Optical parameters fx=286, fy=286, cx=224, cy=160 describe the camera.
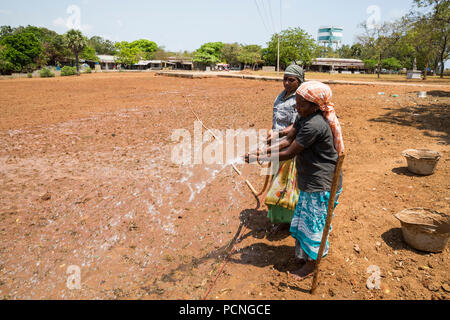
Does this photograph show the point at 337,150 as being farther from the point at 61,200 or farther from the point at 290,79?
the point at 61,200

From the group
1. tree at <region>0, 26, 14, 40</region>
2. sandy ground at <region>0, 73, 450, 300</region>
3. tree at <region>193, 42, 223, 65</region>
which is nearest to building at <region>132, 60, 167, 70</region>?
tree at <region>193, 42, 223, 65</region>

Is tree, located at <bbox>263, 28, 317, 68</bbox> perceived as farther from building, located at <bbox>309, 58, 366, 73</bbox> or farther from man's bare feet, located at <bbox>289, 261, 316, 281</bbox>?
man's bare feet, located at <bbox>289, 261, 316, 281</bbox>

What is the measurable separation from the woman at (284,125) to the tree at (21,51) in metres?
47.9

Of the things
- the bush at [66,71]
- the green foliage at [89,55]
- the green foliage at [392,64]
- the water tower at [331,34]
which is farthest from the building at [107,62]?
the water tower at [331,34]

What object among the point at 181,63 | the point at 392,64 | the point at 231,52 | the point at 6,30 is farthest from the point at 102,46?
the point at 392,64

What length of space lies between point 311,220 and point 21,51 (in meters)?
51.9

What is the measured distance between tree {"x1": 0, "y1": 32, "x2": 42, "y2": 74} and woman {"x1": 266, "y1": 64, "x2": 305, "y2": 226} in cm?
4787

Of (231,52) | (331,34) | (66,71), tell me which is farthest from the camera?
(331,34)

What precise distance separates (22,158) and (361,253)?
6.48m

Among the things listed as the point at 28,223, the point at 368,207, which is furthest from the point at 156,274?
the point at 368,207

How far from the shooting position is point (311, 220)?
239 centimetres

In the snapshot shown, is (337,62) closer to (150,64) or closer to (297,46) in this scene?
(297,46)
